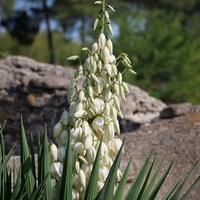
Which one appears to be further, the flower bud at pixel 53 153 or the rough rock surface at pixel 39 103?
the rough rock surface at pixel 39 103

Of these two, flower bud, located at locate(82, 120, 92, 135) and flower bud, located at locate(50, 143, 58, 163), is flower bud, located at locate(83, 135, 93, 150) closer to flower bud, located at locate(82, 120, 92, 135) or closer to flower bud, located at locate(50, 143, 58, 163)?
flower bud, located at locate(82, 120, 92, 135)

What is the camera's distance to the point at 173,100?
50.8 feet

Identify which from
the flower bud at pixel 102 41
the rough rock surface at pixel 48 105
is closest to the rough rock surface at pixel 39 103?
the rough rock surface at pixel 48 105

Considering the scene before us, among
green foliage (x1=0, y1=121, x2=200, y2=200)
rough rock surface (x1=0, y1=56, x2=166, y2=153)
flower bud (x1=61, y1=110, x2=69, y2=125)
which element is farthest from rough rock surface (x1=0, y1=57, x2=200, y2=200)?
flower bud (x1=61, y1=110, x2=69, y2=125)

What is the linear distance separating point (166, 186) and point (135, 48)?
1054 centimetres

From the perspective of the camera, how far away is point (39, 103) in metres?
7.57

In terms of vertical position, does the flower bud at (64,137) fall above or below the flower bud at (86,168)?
above

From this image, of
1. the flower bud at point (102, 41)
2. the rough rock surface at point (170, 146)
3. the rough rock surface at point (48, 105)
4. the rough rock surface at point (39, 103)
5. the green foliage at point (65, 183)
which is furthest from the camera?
the rough rock surface at point (39, 103)

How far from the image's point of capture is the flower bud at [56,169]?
308 centimetres

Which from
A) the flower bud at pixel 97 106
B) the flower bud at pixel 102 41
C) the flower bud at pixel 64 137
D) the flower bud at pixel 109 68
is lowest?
the flower bud at pixel 64 137

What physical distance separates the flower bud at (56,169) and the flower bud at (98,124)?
277 mm

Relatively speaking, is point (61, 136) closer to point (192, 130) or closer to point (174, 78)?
point (192, 130)

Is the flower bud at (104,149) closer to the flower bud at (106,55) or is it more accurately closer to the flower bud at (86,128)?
the flower bud at (86,128)

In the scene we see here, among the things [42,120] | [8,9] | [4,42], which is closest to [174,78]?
[42,120]
